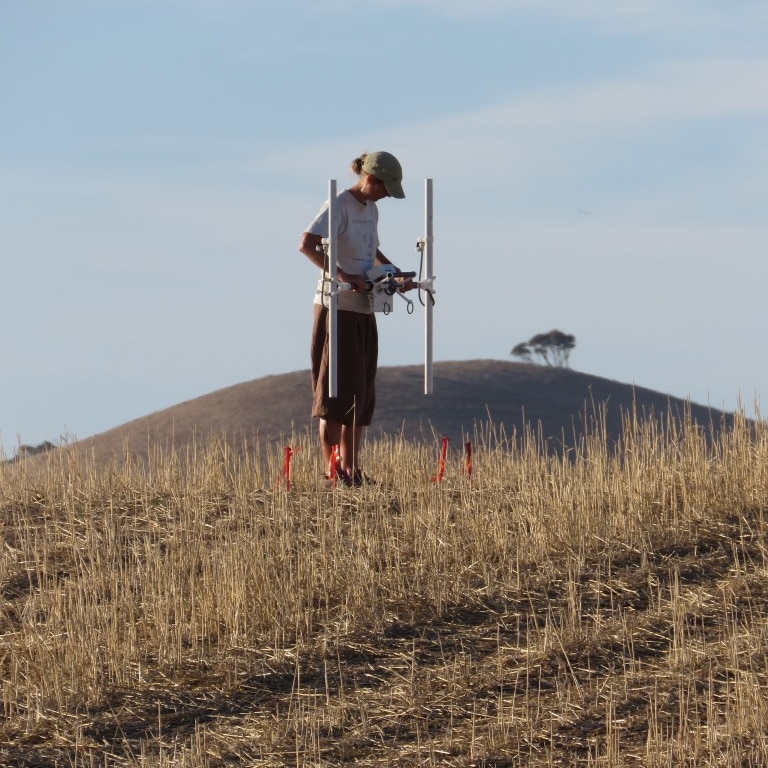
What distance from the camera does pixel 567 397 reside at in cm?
3691

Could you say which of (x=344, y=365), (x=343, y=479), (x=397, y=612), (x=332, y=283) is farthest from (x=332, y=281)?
(x=397, y=612)

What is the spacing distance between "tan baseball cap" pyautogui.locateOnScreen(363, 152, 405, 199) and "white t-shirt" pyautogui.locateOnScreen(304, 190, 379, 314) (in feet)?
0.86

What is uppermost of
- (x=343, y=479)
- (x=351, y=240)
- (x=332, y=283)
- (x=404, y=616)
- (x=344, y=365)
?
(x=351, y=240)

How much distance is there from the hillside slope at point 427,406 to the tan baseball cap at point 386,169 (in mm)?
18981

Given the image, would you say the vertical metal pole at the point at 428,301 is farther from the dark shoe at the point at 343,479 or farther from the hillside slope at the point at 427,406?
the hillside slope at the point at 427,406

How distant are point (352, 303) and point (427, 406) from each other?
2369 centimetres

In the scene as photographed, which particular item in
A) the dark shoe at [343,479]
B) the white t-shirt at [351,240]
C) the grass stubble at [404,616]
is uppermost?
the white t-shirt at [351,240]

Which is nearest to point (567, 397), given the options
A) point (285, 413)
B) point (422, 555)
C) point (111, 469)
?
point (285, 413)

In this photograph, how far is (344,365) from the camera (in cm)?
954

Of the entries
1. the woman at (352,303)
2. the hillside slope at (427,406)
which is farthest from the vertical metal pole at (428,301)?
the hillside slope at (427,406)

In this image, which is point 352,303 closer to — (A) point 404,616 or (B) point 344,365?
(B) point 344,365

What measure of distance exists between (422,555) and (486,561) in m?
0.37

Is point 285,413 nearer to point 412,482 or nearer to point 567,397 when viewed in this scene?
point 567,397

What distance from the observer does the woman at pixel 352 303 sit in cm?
933
